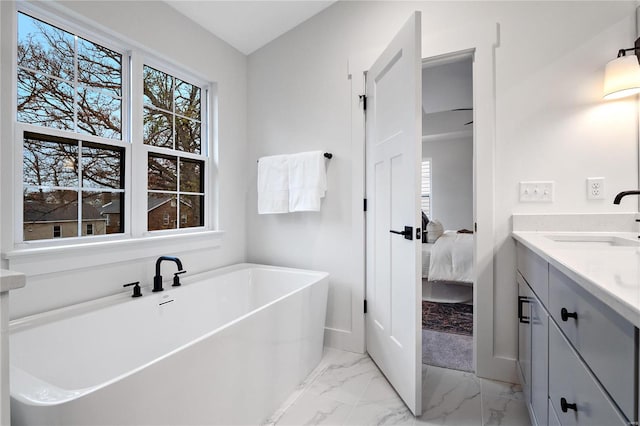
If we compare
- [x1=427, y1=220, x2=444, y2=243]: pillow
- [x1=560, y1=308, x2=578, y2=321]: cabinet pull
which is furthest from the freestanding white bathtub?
[x1=427, y1=220, x2=444, y2=243]: pillow

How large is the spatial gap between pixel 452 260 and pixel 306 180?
6.71 ft

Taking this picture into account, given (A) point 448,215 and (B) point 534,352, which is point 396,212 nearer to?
(B) point 534,352

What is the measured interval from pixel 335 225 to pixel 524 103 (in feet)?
4.67

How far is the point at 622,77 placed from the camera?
1.61 m

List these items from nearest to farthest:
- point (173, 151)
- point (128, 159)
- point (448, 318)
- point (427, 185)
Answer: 1. point (128, 159)
2. point (173, 151)
3. point (448, 318)
4. point (427, 185)

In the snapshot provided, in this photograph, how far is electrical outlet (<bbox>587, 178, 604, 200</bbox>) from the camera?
69.1 inches

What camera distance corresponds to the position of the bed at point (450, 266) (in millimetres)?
3434

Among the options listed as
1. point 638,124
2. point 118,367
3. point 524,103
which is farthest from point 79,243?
point 638,124

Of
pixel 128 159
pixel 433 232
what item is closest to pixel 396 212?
pixel 128 159

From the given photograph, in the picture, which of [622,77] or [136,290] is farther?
[136,290]

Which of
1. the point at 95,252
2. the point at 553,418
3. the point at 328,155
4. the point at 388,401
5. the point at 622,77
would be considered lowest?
the point at 388,401

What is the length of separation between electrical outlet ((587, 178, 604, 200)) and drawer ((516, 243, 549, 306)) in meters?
0.46

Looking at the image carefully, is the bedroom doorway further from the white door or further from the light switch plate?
the light switch plate

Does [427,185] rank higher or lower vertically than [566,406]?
higher
